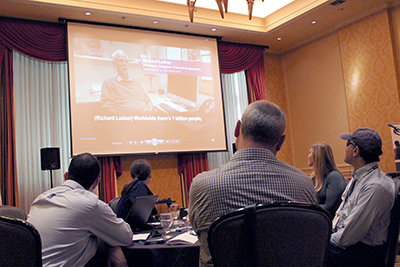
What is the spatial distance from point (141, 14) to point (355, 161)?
409cm

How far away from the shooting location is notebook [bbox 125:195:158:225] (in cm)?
254

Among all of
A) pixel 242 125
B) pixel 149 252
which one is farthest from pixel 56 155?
pixel 242 125

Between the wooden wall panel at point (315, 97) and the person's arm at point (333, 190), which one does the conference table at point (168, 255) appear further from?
the wooden wall panel at point (315, 97)

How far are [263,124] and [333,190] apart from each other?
6.78 feet

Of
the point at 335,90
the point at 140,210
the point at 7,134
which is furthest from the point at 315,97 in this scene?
the point at 7,134

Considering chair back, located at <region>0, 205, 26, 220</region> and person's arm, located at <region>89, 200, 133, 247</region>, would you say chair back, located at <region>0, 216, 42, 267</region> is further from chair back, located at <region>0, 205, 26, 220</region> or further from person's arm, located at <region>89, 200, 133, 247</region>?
chair back, located at <region>0, 205, 26, 220</region>

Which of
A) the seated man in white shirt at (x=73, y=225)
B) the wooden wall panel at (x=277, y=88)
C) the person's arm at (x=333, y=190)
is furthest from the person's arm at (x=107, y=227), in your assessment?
the wooden wall panel at (x=277, y=88)

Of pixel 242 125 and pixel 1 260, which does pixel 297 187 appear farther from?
pixel 1 260

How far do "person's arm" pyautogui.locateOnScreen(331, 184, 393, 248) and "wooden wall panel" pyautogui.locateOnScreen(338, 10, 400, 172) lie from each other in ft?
13.4

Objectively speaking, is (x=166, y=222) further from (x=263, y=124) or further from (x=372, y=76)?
(x=372, y=76)

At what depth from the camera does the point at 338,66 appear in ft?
20.9

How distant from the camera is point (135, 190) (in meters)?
3.06

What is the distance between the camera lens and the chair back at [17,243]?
4.46 feet

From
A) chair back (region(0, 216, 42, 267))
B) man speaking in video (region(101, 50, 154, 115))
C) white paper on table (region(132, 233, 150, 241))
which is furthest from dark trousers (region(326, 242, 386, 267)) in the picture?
man speaking in video (region(101, 50, 154, 115))
